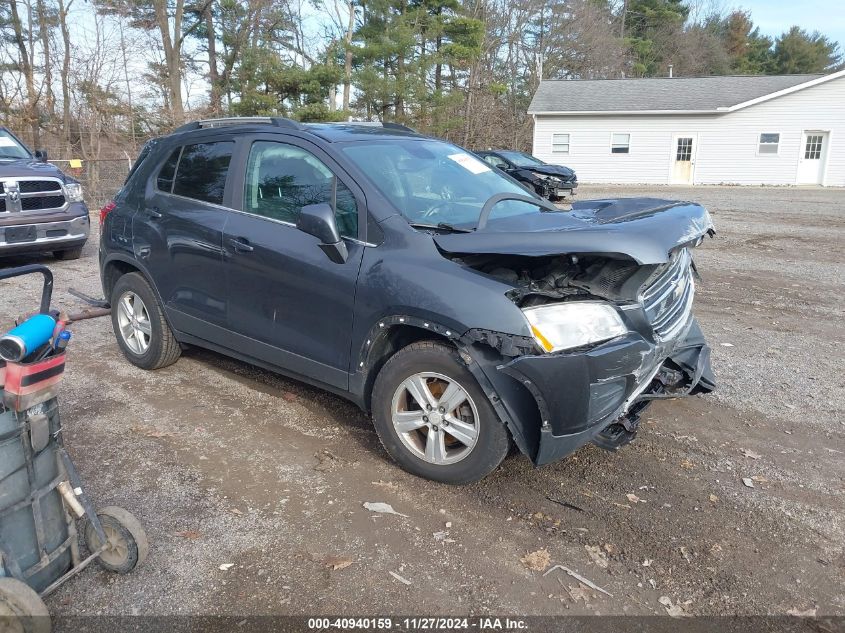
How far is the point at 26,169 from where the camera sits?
9164mm

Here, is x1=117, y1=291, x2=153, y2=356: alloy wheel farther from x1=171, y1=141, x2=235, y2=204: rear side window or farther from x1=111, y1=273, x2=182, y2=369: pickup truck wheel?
x1=171, y1=141, x2=235, y2=204: rear side window

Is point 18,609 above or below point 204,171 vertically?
below

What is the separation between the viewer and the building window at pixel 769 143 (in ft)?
89.1

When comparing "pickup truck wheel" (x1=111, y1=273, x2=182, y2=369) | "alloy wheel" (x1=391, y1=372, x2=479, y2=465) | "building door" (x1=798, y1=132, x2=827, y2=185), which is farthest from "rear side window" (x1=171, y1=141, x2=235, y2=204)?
"building door" (x1=798, y1=132, x2=827, y2=185)

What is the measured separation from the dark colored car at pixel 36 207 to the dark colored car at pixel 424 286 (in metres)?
5.19

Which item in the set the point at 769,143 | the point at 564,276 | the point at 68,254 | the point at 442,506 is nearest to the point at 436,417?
the point at 442,506

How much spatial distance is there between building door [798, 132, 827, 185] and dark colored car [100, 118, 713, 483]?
2726cm

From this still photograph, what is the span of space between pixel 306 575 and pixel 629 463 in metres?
1.92

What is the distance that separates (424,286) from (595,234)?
87 centimetres

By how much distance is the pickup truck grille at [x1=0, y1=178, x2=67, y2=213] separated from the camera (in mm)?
8758

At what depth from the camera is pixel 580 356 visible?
2936 mm

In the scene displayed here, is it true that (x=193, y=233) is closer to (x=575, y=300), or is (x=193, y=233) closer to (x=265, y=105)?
(x=575, y=300)

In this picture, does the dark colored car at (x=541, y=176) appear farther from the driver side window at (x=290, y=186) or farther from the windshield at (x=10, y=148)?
the driver side window at (x=290, y=186)

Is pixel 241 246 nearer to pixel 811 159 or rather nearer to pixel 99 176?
pixel 99 176
